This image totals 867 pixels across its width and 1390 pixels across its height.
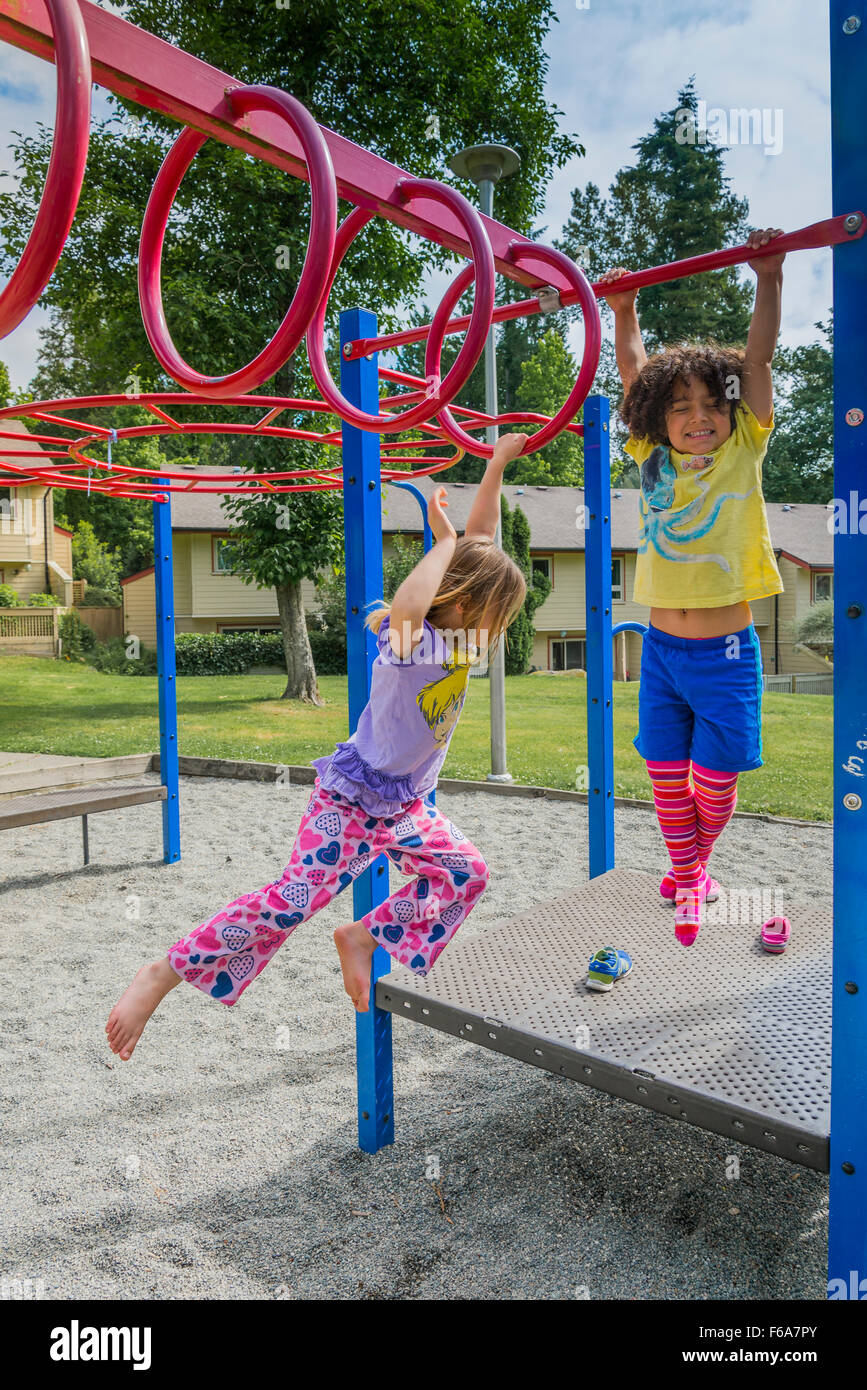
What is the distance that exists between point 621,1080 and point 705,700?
35.4 inches

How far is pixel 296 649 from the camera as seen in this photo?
528 inches

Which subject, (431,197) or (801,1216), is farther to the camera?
(801,1216)

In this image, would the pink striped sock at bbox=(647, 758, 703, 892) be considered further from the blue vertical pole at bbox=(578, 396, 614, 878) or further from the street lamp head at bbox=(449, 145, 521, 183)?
the street lamp head at bbox=(449, 145, 521, 183)

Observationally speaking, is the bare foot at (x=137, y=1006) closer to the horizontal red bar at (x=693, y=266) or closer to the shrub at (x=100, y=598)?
the horizontal red bar at (x=693, y=266)

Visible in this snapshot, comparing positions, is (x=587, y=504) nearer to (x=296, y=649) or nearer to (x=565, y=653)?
(x=296, y=649)

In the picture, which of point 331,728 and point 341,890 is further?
point 331,728

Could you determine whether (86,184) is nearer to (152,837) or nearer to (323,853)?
(152,837)

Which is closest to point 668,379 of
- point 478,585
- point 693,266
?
point 693,266

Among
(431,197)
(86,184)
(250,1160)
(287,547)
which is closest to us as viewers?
(431,197)

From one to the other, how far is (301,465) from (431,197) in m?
10.9

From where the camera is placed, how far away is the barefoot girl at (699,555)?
6.91ft

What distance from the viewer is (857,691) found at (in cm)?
153

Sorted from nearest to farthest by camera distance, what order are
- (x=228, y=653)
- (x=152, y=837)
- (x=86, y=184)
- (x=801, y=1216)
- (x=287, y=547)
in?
(x=801, y=1216) → (x=152, y=837) → (x=86, y=184) → (x=287, y=547) → (x=228, y=653)
